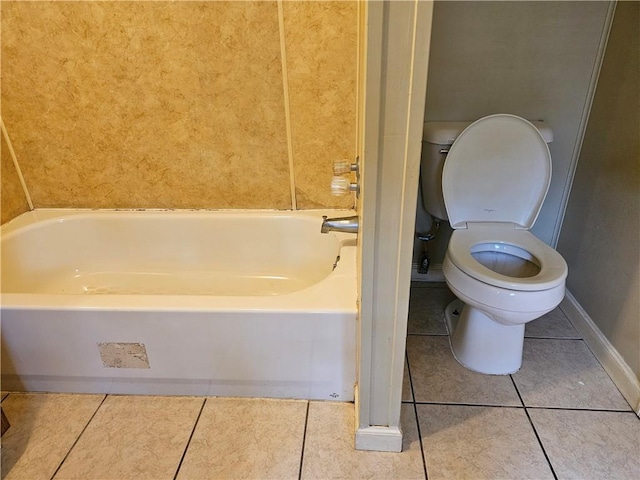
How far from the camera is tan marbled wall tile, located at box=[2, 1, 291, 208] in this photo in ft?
5.14

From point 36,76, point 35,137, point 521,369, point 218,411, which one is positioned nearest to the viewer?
point 218,411

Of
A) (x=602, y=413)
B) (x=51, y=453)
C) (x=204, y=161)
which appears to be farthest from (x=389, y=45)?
(x=51, y=453)

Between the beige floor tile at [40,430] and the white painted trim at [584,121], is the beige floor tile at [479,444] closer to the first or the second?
the white painted trim at [584,121]

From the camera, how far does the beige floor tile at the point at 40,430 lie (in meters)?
1.23

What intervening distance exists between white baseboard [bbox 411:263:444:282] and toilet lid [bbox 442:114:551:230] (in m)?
0.47

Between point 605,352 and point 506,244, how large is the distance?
548 mm

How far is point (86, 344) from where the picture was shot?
135 centimetres

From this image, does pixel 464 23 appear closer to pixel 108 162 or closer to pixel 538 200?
pixel 538 200

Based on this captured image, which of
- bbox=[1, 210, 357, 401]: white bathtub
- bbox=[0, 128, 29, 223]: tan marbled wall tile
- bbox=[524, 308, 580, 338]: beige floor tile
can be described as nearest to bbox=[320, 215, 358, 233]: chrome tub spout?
bbox=[1, 210, 357, 401]: white bathtub

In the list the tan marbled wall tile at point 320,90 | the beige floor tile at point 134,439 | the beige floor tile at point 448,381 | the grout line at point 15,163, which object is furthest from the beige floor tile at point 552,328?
the grout line at point 15,163

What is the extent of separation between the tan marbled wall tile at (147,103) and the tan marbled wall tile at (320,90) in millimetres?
70

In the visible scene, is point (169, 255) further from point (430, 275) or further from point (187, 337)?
point (430, 275)

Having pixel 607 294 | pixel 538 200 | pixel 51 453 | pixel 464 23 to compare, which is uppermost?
pixel 464 23

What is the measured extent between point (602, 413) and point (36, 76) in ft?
8.13
